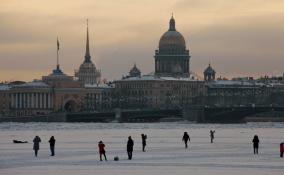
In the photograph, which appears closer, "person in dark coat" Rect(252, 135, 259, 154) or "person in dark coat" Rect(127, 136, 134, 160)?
"person in dark coat" Rect(127, 136, 134, 160)

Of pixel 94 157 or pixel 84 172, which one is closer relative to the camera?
pixel 84 172

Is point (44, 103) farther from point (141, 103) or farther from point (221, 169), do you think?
point (221, 169)

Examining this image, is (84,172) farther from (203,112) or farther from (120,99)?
(120,99)

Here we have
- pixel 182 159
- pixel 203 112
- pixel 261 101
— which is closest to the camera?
pixel 182 159

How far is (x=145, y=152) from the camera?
49156 mm

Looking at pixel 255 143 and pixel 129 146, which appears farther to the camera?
pixel 255 143

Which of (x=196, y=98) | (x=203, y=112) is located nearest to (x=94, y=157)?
(x=203, y=112)

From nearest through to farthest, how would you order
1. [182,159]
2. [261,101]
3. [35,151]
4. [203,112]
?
[182,159] → [35,151] → [203,112] → [261,101]

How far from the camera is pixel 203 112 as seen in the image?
143 metres

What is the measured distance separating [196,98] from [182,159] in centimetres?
14697

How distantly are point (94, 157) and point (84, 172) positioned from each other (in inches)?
305

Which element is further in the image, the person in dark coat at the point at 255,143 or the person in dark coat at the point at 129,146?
the person in dark coat at the point at 255,143

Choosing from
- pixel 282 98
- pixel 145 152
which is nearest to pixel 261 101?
pixel 282 98

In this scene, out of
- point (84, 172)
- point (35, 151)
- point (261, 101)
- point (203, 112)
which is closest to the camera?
point (84, 172)
